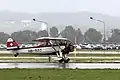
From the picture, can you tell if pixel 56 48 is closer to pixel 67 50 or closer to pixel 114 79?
pixel 67 50

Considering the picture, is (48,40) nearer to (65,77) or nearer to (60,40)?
(60,40)

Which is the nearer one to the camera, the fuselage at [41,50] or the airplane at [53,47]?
the airplane at [53,47]

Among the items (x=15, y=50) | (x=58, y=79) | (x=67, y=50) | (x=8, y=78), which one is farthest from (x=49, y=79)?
(x=15, y=50)

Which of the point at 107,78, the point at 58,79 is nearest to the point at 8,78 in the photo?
the point at 58,79

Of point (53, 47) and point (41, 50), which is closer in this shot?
point (53, 47)

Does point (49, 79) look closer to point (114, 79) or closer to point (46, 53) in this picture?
point (114, 79)

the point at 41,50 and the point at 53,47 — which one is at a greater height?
the point at 53,47

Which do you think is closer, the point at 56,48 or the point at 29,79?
the point at 29,79

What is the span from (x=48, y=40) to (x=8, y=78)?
22983 mm

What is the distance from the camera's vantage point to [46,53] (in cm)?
4759

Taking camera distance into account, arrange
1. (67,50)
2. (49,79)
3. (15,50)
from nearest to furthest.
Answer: (49,79)
(67,50)
(15,50)

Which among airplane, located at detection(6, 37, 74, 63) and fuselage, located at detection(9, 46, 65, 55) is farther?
fuselage, located at detection(9, 46, 65, 55)

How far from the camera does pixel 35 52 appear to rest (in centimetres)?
4806

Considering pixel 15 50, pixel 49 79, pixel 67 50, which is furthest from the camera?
pixel 15 50
